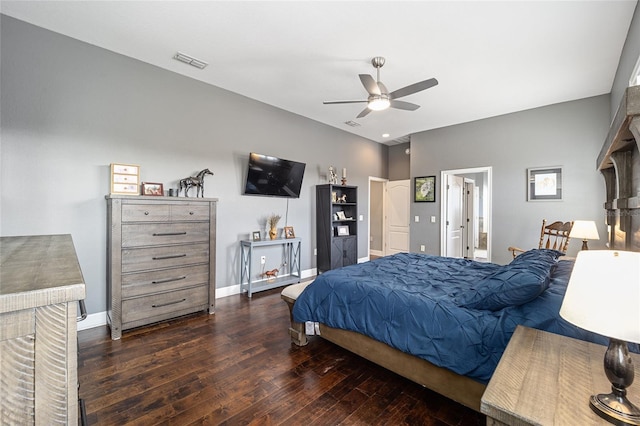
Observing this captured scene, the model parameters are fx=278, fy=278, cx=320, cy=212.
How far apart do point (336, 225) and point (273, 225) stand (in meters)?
1.58

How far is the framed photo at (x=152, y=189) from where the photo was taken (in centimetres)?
317

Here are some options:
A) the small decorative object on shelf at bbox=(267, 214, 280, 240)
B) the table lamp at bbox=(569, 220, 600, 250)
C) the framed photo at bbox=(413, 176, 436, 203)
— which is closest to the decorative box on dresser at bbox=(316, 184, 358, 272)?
the small decorative object on shelf at bbox=(267, 214, 280, 240)

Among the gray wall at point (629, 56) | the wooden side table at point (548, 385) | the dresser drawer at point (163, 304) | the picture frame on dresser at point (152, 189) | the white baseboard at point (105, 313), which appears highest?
the gray wall at point (629, 56)

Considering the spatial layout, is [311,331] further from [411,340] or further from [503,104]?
[503,104]

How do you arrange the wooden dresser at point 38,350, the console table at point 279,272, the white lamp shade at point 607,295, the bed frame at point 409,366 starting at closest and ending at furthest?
the wooden dresser at point 38,350 → the white lamp shade at point 607,295 → the bed frame at point 409,366 → the console table at point 279,272

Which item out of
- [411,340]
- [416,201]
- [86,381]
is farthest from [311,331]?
[416,201]

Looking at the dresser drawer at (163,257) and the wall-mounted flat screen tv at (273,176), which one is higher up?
the wall-mounted flat screen tv at (273,176)

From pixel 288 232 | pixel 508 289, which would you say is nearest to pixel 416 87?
pixel 508 289

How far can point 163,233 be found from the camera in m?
2.96

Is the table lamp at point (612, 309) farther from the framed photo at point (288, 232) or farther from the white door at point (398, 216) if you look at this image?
the white door at point (398, 216)

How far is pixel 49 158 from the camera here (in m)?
2.69

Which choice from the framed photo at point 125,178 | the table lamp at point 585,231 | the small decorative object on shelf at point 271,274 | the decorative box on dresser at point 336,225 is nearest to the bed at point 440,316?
the table lamp at point 585,231

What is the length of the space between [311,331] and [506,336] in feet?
5.23

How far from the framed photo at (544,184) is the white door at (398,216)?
2.54 metres
